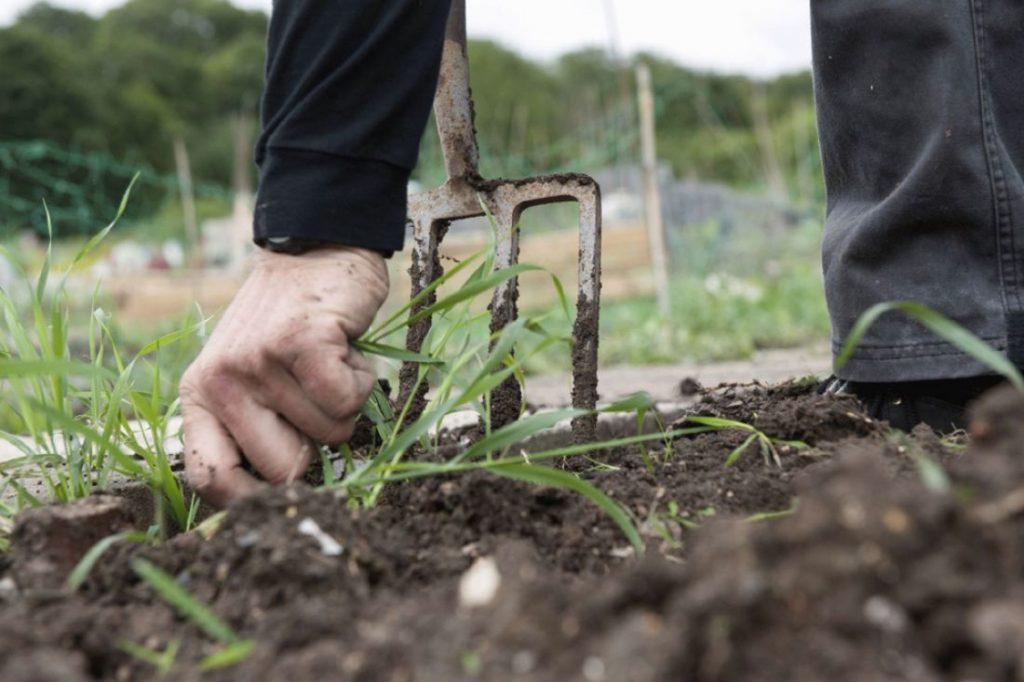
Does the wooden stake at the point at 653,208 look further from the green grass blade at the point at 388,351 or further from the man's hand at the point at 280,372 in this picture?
the man's hand at the point at 280,372

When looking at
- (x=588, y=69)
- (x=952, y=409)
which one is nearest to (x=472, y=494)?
(x=952, y=409)

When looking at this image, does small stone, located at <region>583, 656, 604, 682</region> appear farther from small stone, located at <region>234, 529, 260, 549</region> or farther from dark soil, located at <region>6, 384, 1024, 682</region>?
small stone, located at <region>234, 529, 260, 549</region>

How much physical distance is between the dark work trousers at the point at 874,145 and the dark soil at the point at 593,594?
0.44 m

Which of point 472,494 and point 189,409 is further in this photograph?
point 189,409

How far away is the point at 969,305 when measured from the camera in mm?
1449

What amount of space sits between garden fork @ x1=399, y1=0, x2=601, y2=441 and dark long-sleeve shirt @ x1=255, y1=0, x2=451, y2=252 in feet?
1.27

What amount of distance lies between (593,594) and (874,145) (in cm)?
119

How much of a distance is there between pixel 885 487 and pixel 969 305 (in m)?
0.99

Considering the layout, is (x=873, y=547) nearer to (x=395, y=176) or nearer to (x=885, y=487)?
(x=885, y=487)

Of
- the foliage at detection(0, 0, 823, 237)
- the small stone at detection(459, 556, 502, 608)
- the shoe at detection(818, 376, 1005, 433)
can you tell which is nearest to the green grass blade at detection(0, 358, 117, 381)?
the small stone at detection(459, 556, 502, 608)

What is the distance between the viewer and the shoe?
1.45 metres

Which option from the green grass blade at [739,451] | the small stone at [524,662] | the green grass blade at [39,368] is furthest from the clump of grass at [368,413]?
the small stone at [524,662]

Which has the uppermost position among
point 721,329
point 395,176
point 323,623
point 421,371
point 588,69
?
point 588,69

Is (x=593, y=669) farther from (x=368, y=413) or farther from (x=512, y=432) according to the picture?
(x=368, y=413)
